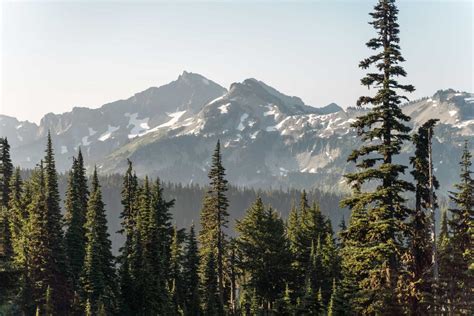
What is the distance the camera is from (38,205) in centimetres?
5803

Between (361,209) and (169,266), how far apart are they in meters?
43.8

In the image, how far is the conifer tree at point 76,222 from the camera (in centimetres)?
6291

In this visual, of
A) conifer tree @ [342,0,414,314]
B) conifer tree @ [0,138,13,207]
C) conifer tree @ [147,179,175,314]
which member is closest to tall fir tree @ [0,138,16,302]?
conifer tree @ [0,138,13,207]

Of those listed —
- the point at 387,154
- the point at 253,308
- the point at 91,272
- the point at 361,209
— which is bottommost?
the point at 253,308

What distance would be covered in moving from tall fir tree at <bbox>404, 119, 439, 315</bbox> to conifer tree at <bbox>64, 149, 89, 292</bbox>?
127 feet

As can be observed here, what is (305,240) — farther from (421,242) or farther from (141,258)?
(421,242)

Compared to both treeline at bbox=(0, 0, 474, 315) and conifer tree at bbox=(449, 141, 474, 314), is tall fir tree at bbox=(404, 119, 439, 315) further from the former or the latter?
conifer tree at bbox=(449, 141, 474, 314)

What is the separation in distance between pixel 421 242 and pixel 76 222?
4787 centimetres

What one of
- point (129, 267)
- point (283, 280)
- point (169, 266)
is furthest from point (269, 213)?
point (129, 267)

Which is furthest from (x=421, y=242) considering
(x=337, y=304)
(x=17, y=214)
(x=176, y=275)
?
(x=17, y=214)

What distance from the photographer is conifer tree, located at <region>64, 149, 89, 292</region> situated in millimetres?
62906

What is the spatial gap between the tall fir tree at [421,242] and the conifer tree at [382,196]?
1161 mm

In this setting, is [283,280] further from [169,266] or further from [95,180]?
[95,180]

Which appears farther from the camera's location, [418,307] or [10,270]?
[10,270]
